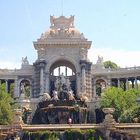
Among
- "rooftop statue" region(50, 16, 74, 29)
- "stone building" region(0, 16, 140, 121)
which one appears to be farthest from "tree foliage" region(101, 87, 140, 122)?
"rooftop statue" region(50, 16, 74, 29)

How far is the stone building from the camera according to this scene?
305 feet

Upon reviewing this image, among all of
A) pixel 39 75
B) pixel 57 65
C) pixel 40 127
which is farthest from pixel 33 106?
pixel 40 127

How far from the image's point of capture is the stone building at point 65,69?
9281 cm

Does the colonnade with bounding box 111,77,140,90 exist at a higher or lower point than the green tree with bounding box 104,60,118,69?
lower

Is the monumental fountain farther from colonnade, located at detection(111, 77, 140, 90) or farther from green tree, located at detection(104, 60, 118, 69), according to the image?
green tree, located at detection(104, 60, 118, 69)

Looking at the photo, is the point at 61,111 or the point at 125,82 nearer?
the point at 61,111

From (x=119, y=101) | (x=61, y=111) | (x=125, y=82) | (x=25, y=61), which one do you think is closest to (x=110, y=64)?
(x=125, y=82)

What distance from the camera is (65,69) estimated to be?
10119cm

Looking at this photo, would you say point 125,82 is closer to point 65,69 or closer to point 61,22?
point 65,69

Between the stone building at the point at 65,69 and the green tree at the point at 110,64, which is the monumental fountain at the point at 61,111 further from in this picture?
the green tree at the point at 110,64

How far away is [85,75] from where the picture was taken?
9300cm

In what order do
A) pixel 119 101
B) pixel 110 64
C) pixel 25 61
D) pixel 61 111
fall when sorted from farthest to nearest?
pixel 110 64
pixel 25 61
pixel 119 101
pixel 61 111

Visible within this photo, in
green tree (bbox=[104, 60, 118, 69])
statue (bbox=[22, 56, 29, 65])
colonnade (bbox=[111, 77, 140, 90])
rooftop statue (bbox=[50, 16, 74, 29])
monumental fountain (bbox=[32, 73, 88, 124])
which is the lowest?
monumental fountain (bbox=[32, 73, 88, 124])

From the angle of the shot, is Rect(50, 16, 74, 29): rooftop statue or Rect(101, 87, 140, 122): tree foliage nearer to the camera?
Rect(101, 87, 140, 122): tree foliage
